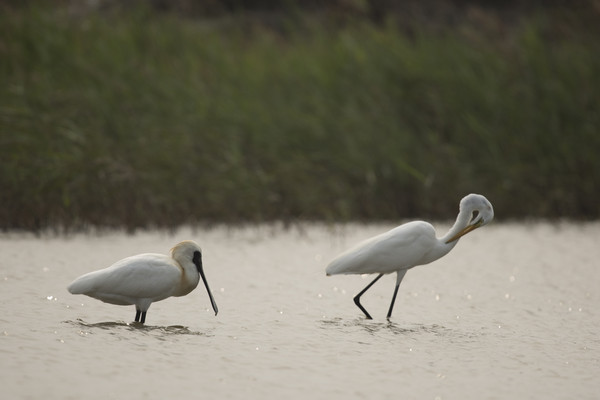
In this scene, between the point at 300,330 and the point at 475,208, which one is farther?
the point at 475,208

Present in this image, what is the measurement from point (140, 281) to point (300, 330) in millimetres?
916

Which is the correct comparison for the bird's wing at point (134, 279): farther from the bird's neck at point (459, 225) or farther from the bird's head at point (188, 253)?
the bird's neck at point (459, 225)

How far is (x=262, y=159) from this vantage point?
11.2m

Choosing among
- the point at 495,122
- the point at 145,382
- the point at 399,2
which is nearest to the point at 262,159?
the point at 495,122

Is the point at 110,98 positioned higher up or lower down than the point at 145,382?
higher up

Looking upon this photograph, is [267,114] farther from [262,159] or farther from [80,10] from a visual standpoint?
[80,10]

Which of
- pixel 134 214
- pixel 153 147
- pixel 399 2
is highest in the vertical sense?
pixel 399 2

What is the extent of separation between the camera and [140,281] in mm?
6043

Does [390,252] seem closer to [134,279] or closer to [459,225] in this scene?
[459,225]

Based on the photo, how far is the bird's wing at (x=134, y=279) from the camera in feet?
19.5

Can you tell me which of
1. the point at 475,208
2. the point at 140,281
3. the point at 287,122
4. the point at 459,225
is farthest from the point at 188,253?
the point at 287,122

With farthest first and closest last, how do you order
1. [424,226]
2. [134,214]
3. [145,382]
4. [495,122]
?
1. [495,122]
2. [134,214]
3. [424,226]
4. [145,382]

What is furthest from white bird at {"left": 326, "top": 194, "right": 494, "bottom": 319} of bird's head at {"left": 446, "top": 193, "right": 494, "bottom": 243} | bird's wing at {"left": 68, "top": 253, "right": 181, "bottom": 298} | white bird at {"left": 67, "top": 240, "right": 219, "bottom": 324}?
bird's wing at {"left": 68, "top": 253, "right": 181, "bottom": 298}

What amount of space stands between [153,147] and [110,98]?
28.1 inches
